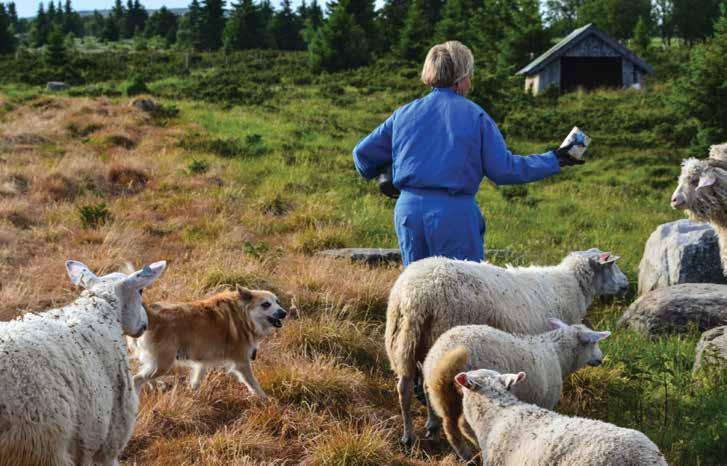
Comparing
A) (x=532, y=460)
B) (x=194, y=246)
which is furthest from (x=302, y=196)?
(x=532, y=460)

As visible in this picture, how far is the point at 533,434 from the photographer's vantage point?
3885mm

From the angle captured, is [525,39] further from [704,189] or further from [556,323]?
[556,323]

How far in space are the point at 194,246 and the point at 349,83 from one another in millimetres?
28874

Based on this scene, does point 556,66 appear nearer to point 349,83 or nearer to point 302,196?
point 349,83

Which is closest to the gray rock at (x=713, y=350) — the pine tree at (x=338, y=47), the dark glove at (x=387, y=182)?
the dark glove at (x=387, y=182)

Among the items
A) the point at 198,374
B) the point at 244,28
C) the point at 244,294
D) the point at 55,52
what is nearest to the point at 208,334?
the point at 198,374

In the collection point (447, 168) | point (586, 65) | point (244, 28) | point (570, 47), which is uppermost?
point (244, 28)

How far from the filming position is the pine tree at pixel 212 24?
194 ft

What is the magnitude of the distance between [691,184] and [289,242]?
5535mm

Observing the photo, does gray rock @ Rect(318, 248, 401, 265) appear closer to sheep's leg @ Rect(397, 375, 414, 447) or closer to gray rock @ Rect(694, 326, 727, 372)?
gray rock @ Rect(694, 326, 727, 372)

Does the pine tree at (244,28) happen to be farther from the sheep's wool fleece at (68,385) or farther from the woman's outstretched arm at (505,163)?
the sheep's wool fleece at (68,385)

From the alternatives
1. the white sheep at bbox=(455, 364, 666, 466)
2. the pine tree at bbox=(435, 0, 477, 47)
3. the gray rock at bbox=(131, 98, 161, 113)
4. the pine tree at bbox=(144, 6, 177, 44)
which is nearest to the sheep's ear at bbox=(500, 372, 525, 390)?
the white sheep at bbox=(455, 364, 666, 466)

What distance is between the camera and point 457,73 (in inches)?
201

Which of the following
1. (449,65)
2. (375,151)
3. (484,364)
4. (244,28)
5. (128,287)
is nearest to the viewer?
(128,287)
